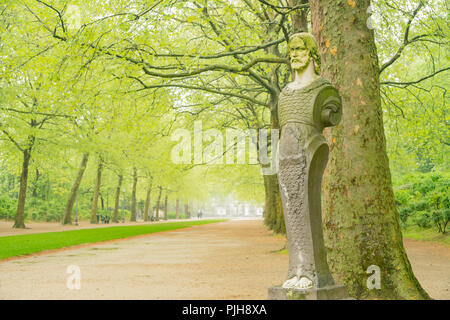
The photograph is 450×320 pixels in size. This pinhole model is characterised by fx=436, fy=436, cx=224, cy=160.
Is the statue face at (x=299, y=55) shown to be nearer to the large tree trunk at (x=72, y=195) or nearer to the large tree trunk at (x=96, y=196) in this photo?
the large tree trunk at (x=72, y=195)

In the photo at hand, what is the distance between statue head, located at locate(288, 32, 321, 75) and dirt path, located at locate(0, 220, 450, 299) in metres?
3.60

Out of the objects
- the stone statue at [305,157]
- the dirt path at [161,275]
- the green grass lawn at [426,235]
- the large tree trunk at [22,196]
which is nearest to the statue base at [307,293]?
the stone statue at [305,157]

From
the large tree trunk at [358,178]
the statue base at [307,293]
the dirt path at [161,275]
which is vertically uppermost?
the large tree trunk at [358,178]

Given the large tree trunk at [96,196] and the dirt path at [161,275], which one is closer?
the dirt path at [161,275]

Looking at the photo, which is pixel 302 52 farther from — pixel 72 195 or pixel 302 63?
pixel 72 195

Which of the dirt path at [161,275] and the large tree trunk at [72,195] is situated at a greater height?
the large tree trunk at [72,195]

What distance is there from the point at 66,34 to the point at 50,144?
57.8 feet

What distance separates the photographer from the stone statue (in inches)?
178

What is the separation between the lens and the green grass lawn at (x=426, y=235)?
17.7 metres

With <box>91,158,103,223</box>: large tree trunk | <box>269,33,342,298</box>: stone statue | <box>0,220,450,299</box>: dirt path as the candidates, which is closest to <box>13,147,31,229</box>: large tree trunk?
<box>91,158,103,223</box>: large tree trunk

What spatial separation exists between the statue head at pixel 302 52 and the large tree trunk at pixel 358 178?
Answer: 6.47ft

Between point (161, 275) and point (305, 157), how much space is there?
5.55 m

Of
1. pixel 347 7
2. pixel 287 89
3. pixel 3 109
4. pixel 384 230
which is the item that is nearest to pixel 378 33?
pixel 347 7

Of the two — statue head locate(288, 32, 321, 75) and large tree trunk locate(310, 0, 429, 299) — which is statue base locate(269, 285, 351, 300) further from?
statue head locate(288, 32, 321, 75)
